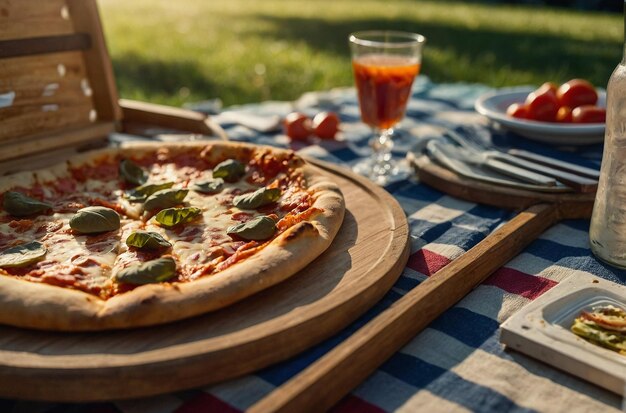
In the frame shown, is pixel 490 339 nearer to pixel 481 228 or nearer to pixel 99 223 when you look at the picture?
pixel 481 228

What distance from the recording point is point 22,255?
211 cm

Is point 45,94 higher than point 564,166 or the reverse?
higher

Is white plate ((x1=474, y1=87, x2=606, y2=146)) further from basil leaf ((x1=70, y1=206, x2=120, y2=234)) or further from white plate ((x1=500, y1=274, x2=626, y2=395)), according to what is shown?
basil leaf ((x1=70, y1=206, x2=120, y2=234))

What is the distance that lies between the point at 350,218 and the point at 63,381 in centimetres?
126

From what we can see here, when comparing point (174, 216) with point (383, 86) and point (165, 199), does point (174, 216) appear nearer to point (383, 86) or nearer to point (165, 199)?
point (165, 199)

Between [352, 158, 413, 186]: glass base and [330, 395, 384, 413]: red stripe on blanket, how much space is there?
5.13ft

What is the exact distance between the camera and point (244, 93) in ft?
26.0

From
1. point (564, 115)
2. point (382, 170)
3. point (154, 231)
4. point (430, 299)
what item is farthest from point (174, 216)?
point (564, 115)

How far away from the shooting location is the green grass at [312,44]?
8.24 m

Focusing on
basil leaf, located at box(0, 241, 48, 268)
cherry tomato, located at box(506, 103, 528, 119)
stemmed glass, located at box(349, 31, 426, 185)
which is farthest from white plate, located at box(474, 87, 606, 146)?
basil leaf, located at box(0, 241, 48, 268)

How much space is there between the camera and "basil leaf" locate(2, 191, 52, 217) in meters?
2.45

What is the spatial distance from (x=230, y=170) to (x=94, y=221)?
2.22 feet

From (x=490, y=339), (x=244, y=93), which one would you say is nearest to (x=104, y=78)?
(x=490, y=339)

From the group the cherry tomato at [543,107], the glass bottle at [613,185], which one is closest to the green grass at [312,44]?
the cherry tomato at [543,107]
